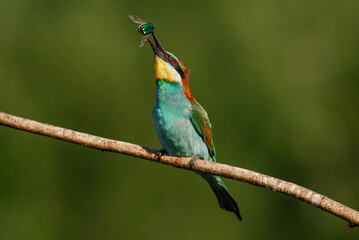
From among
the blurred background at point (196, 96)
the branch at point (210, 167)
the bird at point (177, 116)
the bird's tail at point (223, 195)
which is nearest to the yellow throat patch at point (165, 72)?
the bird at point (177, 116)

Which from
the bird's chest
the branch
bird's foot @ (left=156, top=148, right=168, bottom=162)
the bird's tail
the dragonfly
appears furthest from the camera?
the bird's tail

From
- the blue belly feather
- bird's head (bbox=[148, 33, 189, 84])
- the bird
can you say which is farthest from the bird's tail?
bird's head (bbox=[148, 33, 189, 84])

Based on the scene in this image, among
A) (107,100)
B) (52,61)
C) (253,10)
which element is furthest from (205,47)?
(52,61)

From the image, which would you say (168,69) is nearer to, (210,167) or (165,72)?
(165,72)

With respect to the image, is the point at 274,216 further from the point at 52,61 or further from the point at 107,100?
the point at 52,61

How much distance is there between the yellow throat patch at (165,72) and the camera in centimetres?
490

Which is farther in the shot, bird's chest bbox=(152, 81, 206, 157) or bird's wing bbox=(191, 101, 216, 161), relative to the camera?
bird's wing bbox=(191, 101, 216, 161)

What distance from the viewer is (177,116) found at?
486 centimetres

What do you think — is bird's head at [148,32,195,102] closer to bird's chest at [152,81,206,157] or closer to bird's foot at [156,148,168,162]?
bird's chest at [152,81,206,157]

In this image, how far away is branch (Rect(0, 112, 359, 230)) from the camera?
3.33 meters

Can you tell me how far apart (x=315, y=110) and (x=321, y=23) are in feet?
7.03

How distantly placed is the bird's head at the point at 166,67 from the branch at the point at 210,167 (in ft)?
2.84

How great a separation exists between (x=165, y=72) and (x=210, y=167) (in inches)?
52.6

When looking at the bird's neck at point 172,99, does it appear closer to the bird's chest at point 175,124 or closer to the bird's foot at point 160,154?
the bird's chest at point 175,124
